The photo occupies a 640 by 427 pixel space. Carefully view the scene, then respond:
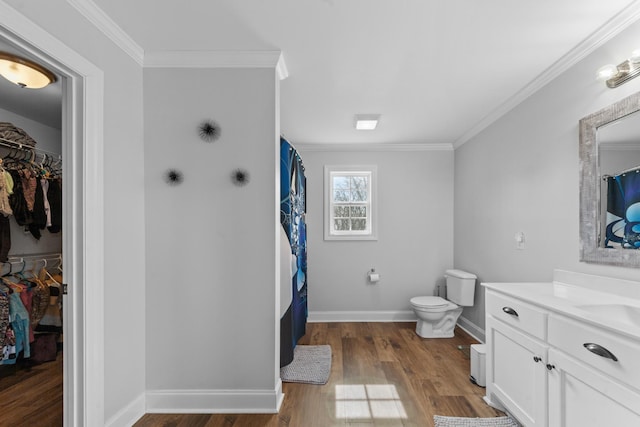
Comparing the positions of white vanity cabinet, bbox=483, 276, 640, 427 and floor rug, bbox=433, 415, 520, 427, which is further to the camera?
floor rug, bbox=433, 415, 520, 427

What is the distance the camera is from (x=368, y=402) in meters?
2.40

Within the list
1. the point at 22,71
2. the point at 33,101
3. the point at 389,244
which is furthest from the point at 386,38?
the point at 33,101

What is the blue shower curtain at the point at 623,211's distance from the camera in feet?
5.98

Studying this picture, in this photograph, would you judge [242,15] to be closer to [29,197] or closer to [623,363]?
[623,363]

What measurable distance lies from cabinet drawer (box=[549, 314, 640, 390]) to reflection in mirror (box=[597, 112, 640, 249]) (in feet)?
2.10

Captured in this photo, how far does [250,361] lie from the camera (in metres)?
2.26

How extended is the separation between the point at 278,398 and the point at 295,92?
2357mm

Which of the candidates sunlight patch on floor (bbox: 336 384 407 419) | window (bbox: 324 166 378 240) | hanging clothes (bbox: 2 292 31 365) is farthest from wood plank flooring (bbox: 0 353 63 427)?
window (bbox: 324 166 378 240)

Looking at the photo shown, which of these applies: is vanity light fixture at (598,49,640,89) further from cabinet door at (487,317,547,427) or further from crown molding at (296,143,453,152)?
crown molding at (296,143,453,152)

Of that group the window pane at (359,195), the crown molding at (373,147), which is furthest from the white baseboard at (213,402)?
the crown molding at (373,147)

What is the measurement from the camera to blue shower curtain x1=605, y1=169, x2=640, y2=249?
5.98ft

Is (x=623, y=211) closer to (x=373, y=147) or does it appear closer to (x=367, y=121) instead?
(x=367, y=121)

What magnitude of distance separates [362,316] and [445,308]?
1.17 meters

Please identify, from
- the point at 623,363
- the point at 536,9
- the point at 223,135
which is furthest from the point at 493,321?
the point at 223,135
